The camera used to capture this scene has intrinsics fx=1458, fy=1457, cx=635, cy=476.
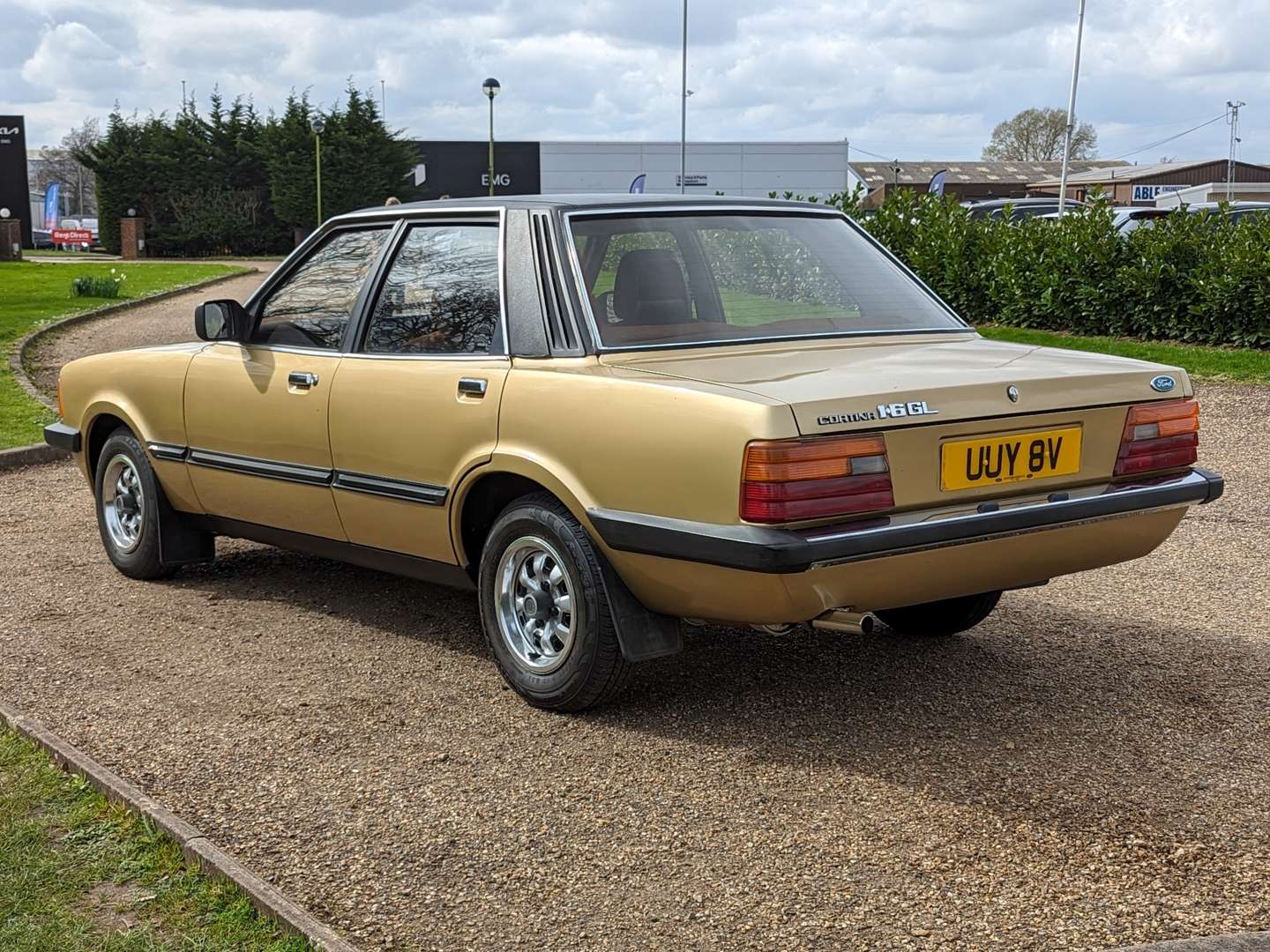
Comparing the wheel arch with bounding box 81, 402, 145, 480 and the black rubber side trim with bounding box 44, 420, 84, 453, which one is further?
the black rubber side trim with bounding box 44, 420, 84, 453

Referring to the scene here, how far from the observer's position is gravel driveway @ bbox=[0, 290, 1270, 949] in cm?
338

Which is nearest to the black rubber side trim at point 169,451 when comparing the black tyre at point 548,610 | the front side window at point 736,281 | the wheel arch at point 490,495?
Answer: the wheel arch at point 490,495

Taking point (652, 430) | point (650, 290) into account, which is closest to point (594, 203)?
point (650, 290)

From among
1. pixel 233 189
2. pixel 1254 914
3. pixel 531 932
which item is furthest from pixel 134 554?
pixel 233 189

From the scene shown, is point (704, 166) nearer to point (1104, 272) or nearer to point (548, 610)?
point (1104, 272)

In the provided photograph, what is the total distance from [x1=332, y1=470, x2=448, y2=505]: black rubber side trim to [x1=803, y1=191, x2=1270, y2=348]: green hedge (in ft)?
36.4

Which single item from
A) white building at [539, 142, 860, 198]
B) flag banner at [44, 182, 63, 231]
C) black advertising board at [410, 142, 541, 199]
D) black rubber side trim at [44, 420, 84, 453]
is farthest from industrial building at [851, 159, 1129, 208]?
black rubber side trim at [44, 420, 84, 453]

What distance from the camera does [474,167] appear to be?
59938 mm

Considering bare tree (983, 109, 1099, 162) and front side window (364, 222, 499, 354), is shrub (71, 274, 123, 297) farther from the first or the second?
bare tree (983, 109, 1099, 162)

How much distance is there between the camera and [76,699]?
500 cm

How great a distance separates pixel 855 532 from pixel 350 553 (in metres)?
2.36

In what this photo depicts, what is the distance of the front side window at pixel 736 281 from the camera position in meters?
4.84

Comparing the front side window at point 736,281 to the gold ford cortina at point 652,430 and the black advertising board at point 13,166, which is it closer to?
the gold ford cortina at point 652,430

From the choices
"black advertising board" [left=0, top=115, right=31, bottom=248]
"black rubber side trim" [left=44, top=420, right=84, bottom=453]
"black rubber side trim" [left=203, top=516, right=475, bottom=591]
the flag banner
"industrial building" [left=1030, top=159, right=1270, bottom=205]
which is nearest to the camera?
"black rubber side trim" [left=203, top=516, right=475, bottom=591]
